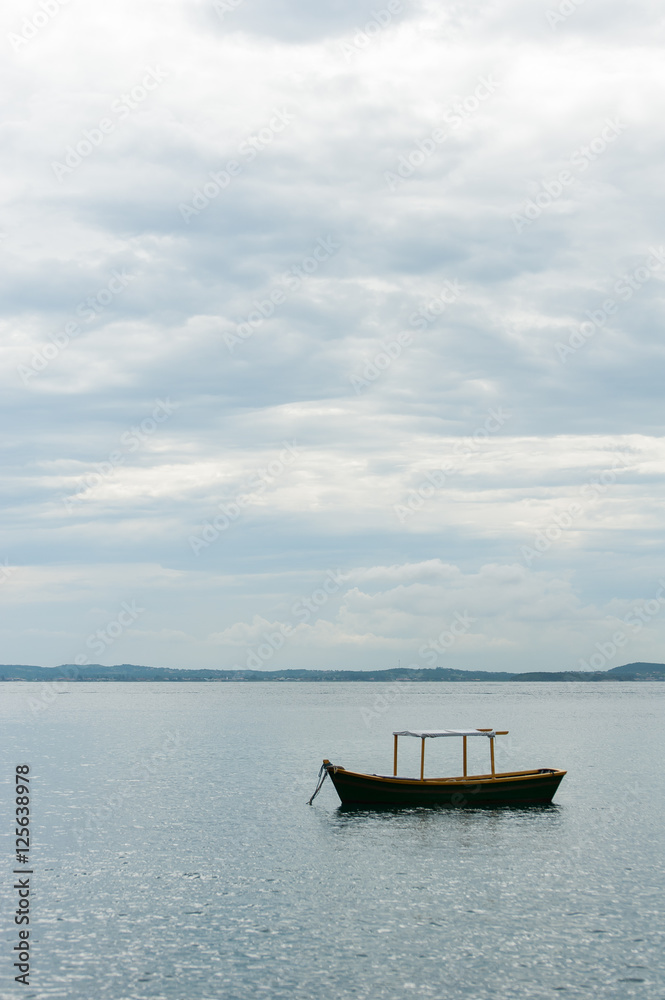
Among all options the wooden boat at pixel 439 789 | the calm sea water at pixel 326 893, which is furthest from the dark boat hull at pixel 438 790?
the calm sea water at pixel 326 893

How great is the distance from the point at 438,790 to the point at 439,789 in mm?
82

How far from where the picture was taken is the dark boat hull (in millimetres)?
51531

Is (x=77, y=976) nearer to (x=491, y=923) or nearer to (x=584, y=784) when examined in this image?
(x=491, y=923)

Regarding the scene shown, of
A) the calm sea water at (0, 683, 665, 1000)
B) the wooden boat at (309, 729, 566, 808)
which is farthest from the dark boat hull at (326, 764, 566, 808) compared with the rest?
the calm sea water at (0, 683, 665, 1000)

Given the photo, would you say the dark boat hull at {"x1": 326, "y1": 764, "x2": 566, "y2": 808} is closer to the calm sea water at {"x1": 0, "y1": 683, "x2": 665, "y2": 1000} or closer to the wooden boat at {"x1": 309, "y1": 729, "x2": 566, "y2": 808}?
the wooden boat at {"x1": 309, "y1": 729, "x2": 566, "y2": 808}

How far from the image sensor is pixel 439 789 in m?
51.7

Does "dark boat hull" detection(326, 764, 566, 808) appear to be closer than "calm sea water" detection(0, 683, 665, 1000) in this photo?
No

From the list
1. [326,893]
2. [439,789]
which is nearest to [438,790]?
[439,789]

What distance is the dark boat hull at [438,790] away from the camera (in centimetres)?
5153

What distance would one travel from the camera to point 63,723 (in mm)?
151750

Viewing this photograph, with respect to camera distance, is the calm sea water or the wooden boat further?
the wooden boat

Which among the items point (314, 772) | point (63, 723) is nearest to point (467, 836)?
point (314, 772)

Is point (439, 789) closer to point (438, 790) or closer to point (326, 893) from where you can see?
point (438, 790)

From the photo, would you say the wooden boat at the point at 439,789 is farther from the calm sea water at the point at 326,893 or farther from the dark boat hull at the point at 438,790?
the calm sea water at the point at 326,893
